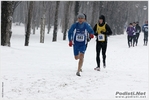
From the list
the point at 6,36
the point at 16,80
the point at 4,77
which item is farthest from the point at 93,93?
the point at 6,36

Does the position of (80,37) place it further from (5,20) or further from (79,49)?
(5,20)

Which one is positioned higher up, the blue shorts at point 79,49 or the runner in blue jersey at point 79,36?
the runner in blue jersey at point 79,36

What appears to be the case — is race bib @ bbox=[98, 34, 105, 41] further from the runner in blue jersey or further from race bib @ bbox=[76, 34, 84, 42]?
race bib @ bbox=[76, 34, 84, 42]

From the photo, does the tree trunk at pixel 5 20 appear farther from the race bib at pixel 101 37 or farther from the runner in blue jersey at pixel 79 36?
the runner in blue jersey at pixel 79 36

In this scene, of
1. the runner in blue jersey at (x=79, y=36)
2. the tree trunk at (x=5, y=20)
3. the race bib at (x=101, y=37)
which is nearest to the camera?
the runner in blue jersey at (x=79, y=36)

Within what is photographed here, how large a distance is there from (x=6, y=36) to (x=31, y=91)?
27.7 feet

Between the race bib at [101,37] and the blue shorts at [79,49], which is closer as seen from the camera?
the blue shorts at [79,49]

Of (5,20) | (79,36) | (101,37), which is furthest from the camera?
(5,20)

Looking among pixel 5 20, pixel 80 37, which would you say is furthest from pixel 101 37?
pixel 5 20

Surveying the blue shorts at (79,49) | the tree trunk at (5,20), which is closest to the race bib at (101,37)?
the blue shorts at (79,49)

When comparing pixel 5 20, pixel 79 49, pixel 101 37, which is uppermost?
pixel 5 20

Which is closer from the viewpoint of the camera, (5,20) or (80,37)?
(80,37)

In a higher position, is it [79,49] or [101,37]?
[101,37]

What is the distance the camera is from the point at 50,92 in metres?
6.10
